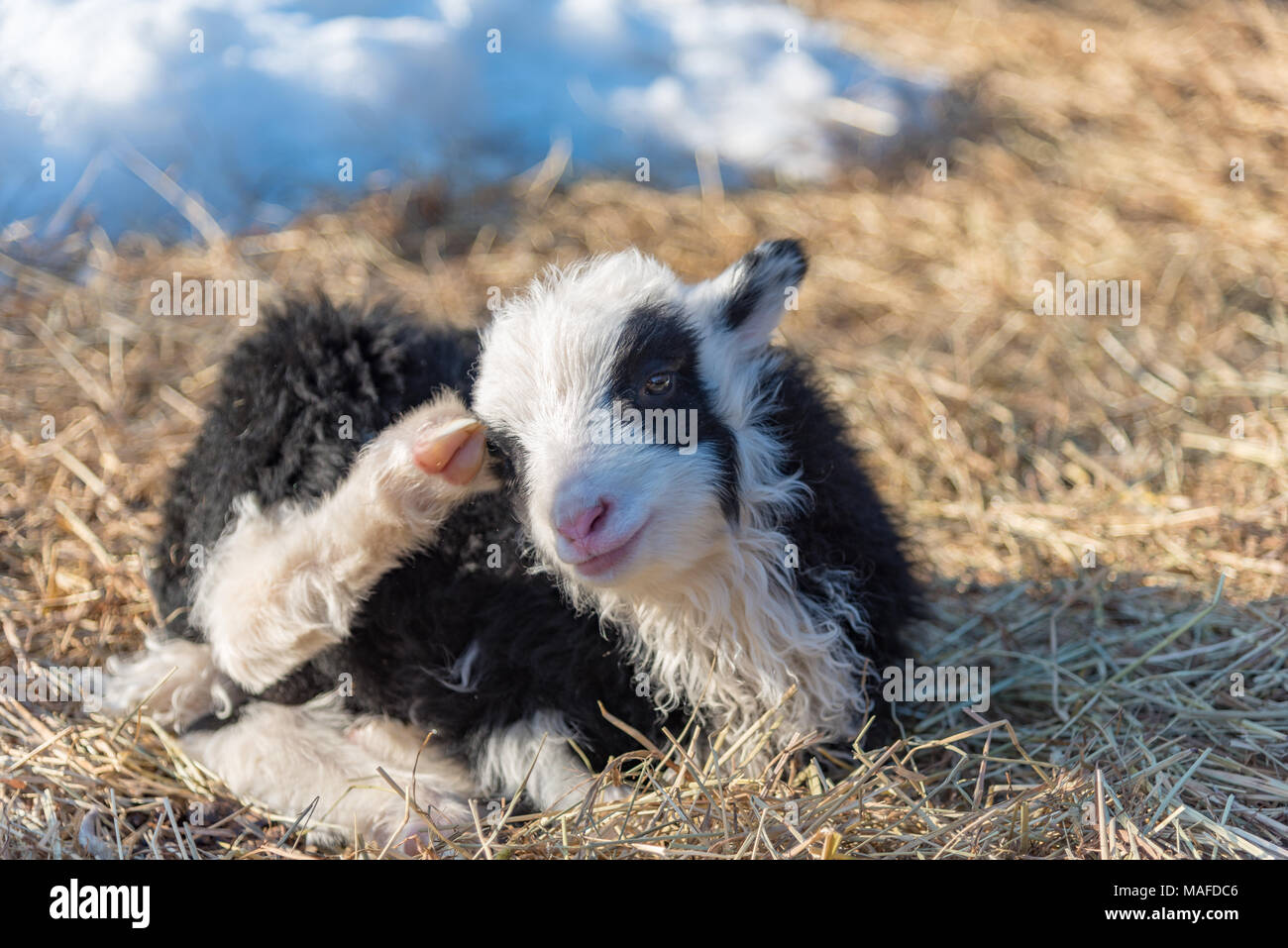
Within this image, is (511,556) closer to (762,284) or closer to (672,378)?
(672,378)

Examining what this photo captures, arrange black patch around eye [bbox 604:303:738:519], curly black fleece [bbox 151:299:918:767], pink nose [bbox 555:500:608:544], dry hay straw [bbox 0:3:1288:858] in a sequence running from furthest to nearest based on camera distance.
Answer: curly black fleece [bbox 151:299:918:767] → dry hay straw [bbox 0:3:1288:858] → black patch around eye [bbox 604:303:738:519] → pink nose [bbox 555:500:608:544]

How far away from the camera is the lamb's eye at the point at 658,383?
250cm

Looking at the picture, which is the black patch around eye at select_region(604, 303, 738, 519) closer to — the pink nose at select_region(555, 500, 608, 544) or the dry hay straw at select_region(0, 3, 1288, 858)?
the pink nose at select_region(555, 500, 608, 544)

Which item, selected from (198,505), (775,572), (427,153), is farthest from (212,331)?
(775,572)

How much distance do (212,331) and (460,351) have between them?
9.14ft

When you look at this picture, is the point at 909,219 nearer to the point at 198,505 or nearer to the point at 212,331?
the point at 212,331

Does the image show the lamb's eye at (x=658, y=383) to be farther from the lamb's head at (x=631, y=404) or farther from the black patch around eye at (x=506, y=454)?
the black patch around eye at (x=506, y=454)

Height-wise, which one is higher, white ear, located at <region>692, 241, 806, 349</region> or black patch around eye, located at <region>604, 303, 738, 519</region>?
white ear, located at <region>692, 241, 806, 349</region>

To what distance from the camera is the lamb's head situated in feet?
7.62

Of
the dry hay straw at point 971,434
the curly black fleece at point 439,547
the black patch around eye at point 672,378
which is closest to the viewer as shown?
the black patch around eye at point 672,378

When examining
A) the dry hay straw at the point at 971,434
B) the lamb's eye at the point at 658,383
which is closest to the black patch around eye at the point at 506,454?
the lamb's eye at the point at 658,383

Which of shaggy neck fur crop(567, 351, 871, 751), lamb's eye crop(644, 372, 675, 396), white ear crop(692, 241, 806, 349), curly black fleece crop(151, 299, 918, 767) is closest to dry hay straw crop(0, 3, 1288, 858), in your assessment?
shaggy neck fur crop(567, 351, 871, 751)
